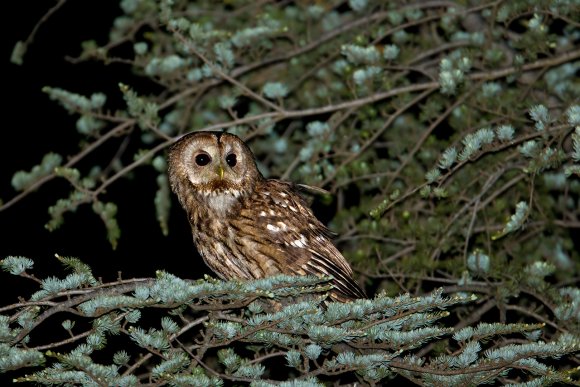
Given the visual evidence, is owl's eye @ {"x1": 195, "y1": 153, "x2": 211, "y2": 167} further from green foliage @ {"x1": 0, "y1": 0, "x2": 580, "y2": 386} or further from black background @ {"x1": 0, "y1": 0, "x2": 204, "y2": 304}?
black background @ {"x1": 0, "y1": 0, "x2": 204, "y2": 304}

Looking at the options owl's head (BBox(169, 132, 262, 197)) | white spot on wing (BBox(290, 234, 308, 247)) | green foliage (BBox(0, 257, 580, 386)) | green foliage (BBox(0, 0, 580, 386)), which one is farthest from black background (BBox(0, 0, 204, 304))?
green foliage (BBox(0, 257, 580, 386))

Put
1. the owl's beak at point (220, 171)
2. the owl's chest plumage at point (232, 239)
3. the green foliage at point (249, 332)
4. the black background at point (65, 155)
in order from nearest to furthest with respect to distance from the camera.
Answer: the green foliage at point (249, 332) < the owl's chest plumage at point (232, 239) < the owl's beak at point (220, 171) < the black background at point (65, 155)

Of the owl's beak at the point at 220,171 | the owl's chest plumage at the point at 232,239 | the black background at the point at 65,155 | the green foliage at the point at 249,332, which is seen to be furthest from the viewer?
the black background at the point at 65,155

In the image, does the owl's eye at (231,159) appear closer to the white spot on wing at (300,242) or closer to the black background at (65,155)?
the white spot on wing at (300,242)

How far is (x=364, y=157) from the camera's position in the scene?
446 centimetres

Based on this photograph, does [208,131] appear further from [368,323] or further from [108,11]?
[108,11]

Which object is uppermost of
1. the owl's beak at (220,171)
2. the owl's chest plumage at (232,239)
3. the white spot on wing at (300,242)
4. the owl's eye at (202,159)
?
the owl's eye at (202,159)

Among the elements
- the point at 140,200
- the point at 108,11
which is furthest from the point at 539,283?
the point at 108,11

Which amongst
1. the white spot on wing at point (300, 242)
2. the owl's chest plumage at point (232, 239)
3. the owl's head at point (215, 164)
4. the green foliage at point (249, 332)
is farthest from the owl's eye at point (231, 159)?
the green foliage at point (249, 332)

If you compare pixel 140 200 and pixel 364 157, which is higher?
pixel 364 157

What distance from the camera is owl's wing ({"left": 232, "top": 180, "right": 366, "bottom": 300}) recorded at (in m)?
3.45

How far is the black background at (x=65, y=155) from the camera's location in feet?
20.7

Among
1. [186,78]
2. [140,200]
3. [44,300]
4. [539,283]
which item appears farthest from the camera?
[140,200]

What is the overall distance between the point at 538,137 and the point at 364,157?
4.25ft
